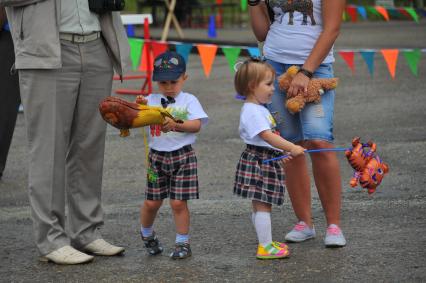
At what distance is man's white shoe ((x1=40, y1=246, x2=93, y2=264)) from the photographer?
553 cm

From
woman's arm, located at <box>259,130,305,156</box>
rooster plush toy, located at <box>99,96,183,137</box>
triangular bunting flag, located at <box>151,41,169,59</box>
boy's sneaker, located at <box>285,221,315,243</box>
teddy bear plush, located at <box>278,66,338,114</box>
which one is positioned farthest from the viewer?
triangular bunting flag, located at <box>151,41,169,59</box>

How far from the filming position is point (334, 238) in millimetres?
5695

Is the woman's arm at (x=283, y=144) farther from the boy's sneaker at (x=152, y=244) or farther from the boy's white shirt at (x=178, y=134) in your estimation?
the boy's sneaker at (x=152, y=244)

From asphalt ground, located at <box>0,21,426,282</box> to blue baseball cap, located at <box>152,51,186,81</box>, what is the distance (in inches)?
40.5

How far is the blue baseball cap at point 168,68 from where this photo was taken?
5.49 meters

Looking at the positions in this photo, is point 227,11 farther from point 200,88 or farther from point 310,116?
point 310,116

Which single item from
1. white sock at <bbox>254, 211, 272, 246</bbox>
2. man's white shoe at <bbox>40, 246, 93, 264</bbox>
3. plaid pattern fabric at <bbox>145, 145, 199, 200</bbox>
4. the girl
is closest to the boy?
plaid pattern fabric at <bbox>145, 145, 199, 200</bbox>

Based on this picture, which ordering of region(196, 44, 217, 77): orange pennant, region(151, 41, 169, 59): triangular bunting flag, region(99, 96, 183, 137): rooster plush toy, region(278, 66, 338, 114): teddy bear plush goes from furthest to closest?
region(151, 41, 169, 59): triangular bunting flag → region(196, 44, 217, 77): orange pennant → region(278, 66, 338, 114): teddy bear plush → region(99, 96, 183, 137): rooster plush toy

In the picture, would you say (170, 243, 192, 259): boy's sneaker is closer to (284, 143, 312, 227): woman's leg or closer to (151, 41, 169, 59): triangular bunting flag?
(284, 143, 312, 227): woman's leg

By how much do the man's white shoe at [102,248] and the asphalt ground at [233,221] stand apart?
0.05m

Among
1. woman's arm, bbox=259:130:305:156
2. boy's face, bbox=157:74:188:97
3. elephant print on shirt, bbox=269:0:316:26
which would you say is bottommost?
woman's arm, bbox=259:130:305:156

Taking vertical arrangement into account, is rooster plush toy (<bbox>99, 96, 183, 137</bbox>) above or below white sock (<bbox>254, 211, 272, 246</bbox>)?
above

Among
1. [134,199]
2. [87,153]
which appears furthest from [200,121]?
[134,199]

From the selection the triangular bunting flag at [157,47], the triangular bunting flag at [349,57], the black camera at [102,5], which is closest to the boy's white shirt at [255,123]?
the black camera at [102,5]
